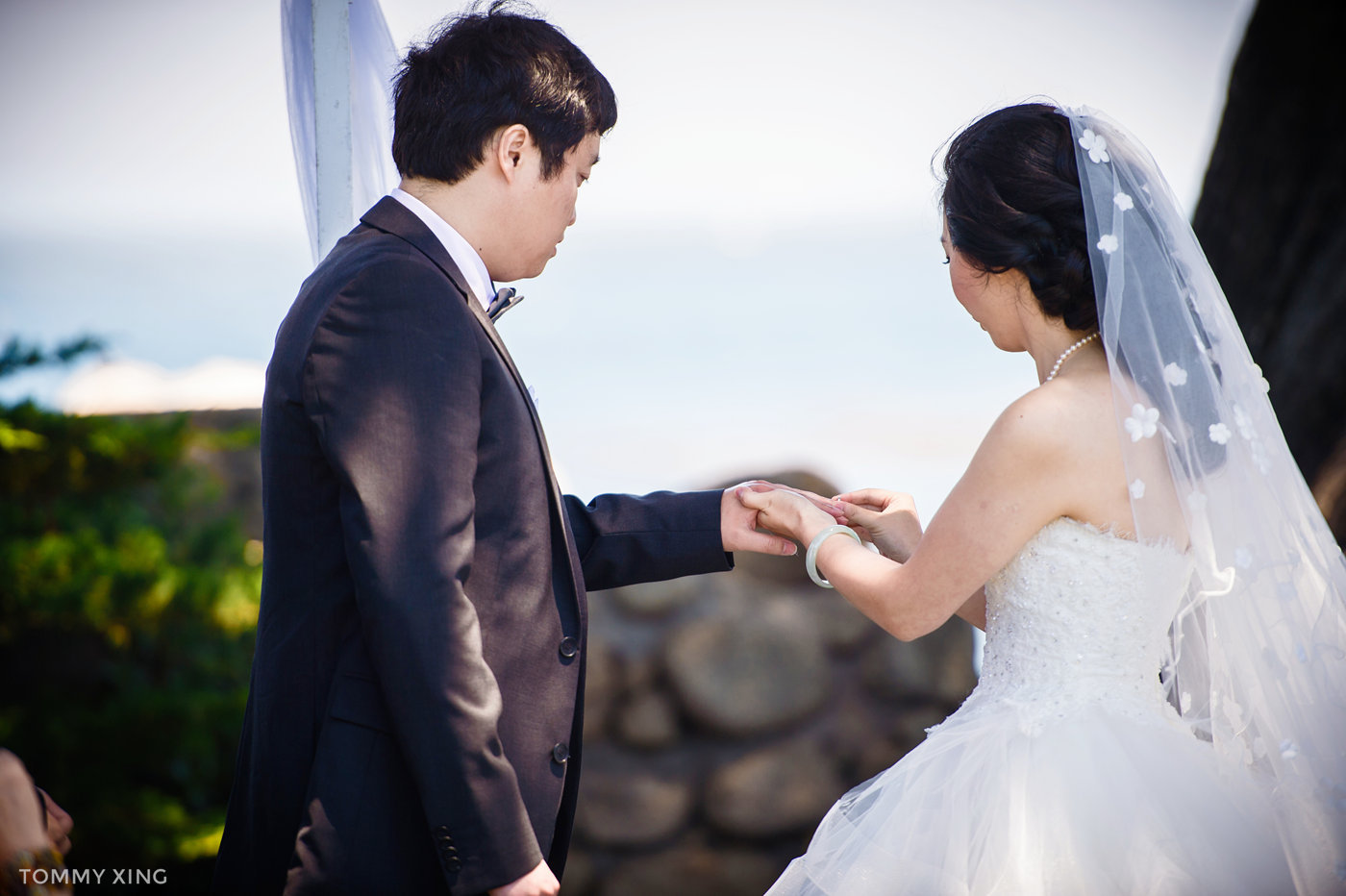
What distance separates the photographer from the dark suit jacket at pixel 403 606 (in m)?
1.39

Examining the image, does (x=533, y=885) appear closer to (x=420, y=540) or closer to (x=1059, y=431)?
(x=420, y=540)

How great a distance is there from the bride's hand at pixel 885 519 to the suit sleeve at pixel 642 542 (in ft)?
1.06

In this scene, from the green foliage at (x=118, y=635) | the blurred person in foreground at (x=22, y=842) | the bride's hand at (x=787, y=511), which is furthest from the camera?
the green foliage at (x=118, y=635)

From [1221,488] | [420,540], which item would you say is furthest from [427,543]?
[1221,488]

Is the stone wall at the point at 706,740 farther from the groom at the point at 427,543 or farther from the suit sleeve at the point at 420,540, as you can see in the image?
the suit sleeve at the point at 420,540

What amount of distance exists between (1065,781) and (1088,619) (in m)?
0.29

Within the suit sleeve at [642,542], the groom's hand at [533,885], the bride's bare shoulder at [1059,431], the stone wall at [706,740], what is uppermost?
the bride's bare shoulder at [1059,431]

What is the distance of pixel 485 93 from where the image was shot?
1.75 meters

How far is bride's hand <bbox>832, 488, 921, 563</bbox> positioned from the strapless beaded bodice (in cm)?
41

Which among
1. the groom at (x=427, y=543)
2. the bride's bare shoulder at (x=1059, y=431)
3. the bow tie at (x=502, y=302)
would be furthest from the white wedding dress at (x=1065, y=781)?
the bow tie at (x=502, y=302)

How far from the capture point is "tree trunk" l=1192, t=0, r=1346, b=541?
377 cm

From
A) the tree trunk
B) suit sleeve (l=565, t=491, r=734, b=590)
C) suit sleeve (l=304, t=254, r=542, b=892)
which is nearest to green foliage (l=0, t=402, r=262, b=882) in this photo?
suit sleeve (l=565, t=491, r=734, b=590)

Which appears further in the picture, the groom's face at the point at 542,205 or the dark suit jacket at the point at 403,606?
the groom's face at the point at 542,205

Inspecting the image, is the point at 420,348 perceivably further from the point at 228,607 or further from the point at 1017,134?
the point at 228,607
